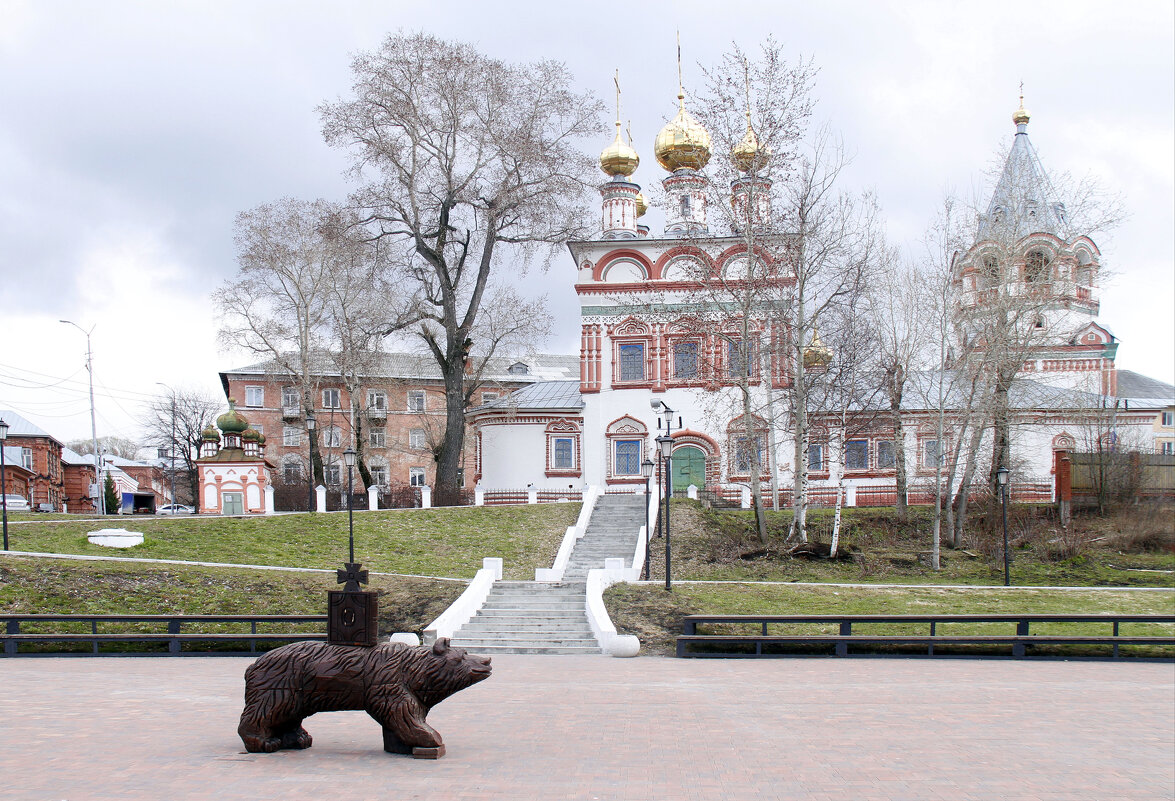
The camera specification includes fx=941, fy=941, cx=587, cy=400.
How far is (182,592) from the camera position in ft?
58.2

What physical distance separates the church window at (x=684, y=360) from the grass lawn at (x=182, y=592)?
1663 centimetres

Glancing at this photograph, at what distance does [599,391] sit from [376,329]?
8.49m

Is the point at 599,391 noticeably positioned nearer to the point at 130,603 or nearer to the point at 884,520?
the point at 884,520

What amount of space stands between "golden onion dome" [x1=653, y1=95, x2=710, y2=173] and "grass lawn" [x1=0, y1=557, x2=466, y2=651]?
21.4m

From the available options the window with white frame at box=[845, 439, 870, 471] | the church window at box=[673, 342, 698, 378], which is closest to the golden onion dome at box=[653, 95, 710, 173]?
the church window at box=[673, 342, 698, 378]

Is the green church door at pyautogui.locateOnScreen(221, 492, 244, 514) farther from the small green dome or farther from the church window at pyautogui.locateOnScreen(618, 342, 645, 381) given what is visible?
the church window at pyautogui.locateOnScreen(618, 342, 645, 381)

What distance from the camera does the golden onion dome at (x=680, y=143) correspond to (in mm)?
34719

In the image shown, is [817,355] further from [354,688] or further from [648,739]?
[354,688]

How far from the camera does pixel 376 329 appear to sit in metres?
34.5

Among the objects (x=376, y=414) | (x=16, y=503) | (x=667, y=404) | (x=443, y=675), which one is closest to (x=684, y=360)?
(x=667, y=404)

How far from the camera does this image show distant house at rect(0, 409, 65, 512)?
46.7 metres

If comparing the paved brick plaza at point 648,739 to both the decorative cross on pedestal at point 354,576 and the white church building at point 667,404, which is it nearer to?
the decorative cross on pedestal at point 354,576

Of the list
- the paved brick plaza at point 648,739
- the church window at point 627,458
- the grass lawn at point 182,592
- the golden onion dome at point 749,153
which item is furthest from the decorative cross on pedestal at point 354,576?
the church window at point 627,458

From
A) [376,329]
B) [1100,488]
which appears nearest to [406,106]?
[376,329]
